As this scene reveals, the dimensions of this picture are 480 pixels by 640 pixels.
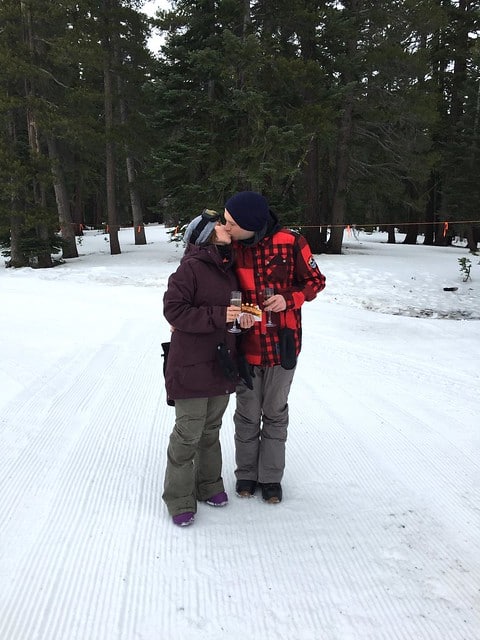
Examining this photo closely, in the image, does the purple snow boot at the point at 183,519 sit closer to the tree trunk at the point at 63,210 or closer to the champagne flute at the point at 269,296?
the champagne flute at the point at 269,296

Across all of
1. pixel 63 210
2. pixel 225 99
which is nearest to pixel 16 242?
pixel 63 210

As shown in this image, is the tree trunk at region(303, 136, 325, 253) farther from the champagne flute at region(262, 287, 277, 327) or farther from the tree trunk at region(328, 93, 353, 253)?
the champagne flute at region(262, 287, 277, 327)

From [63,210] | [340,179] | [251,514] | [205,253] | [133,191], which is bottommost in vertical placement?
[251,514]

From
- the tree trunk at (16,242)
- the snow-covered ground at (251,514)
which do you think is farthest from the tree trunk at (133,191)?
the snow-covered ground at (251,514)

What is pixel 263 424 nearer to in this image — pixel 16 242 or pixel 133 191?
pixel 16 242

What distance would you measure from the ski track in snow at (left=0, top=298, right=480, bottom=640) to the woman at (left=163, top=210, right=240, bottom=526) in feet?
1.06

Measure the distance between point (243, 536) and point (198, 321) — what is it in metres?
1.28

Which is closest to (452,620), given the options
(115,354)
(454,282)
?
(115,354)

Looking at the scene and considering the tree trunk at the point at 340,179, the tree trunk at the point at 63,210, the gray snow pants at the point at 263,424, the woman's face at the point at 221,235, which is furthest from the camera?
the tree trunk at the point at 63,210

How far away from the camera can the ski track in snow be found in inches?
83.0

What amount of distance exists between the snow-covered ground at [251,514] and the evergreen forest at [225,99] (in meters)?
9.33

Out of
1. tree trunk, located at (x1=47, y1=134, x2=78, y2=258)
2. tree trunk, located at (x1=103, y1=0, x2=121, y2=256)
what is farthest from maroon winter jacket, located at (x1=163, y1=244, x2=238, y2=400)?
tree trunk, located at (x1=47, y1=134, x2=78, y2=258)

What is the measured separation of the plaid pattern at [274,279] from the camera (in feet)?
9.12

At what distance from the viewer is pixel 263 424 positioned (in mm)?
3002
